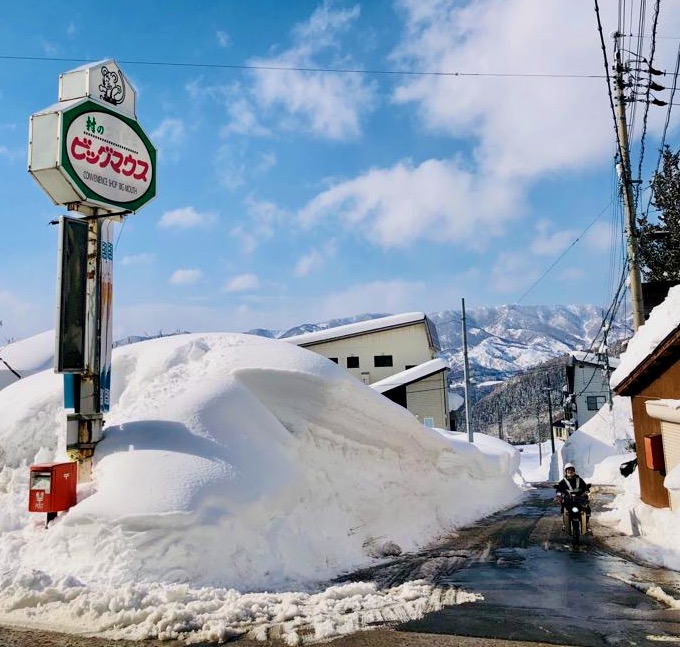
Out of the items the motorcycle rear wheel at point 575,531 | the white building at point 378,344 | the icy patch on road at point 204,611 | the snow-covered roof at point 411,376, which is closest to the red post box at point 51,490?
the icy patch on road at point 204,611

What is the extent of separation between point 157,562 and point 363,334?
31.2 metres

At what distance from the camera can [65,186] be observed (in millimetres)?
8609

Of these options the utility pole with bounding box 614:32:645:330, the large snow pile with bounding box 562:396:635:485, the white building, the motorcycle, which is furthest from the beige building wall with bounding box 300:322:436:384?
the motorcycle

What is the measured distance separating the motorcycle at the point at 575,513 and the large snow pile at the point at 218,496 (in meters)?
2.80

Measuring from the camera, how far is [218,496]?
7.55 meters

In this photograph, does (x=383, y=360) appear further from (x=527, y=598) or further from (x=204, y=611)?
(x=204, y=611)

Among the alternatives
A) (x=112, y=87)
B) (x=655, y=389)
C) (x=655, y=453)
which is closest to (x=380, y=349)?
(x=655, y=389)

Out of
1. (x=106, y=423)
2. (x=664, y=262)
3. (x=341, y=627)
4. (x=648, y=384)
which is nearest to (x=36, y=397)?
(x=106, y=423)

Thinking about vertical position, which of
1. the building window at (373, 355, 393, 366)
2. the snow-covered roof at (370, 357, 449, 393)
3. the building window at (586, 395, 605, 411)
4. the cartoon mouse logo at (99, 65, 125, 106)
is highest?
the cartoon mouse logo at (99, 65, 125, 106)

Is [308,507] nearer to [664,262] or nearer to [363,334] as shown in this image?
[664,262]

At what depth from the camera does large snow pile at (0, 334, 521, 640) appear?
231 inches

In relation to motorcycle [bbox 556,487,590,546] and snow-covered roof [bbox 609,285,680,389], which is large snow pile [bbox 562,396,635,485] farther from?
motorcycle [bbox 556,487,590,546]

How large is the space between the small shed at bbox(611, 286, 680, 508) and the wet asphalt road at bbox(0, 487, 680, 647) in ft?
5.14

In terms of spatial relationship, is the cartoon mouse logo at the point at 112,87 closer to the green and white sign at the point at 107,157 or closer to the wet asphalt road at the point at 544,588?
the green and white sign at the point at 107,157
